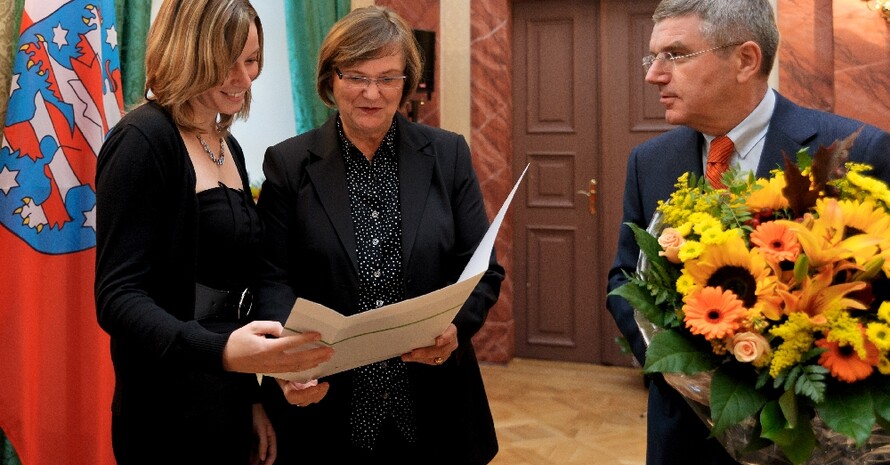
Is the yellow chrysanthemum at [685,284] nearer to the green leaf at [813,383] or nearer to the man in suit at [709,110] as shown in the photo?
the green leaf at [813,383]

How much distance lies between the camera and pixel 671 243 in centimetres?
118

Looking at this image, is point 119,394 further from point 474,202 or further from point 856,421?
point 856,421

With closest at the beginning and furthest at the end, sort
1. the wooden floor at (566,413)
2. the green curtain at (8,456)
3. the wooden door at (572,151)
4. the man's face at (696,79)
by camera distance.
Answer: the man's face at (696,79)
the green curtain at (8,456)
the wooden floor at (566,413)
the wooden door at (572,151)

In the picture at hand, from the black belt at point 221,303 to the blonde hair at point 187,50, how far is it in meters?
0.33

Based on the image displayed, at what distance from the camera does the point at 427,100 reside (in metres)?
6.01

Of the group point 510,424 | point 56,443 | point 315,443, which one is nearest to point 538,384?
point 510,424

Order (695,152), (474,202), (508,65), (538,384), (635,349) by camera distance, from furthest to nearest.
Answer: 1. (508,65)
2. (538,384)
3. (474,202)
4. (695,152)
5. (635,349)

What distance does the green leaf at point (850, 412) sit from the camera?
1021mm

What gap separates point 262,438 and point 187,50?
0.80 metres

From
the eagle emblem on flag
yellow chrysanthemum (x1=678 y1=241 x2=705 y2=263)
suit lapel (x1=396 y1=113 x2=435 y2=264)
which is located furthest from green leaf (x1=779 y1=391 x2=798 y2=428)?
the eagle emblem on flag

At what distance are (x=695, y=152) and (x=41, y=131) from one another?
180 cm

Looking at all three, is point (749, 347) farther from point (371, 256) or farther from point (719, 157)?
point (371, 256)

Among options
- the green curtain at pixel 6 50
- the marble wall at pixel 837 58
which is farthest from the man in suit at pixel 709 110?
the marble wall at pixel 837 58

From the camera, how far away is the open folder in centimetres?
124
